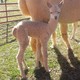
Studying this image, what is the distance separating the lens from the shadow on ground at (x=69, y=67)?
4023 mm

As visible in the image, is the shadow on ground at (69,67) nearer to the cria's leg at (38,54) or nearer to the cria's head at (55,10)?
the cria's leg at (38,54)

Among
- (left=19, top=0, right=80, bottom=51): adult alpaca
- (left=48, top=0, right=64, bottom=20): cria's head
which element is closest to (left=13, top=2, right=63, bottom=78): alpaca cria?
(left=48, top=0, right=64, bottom=20): cria's head

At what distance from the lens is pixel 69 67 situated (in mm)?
4352

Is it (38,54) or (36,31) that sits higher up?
(36,31)

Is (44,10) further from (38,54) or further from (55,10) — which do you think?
(38,54)

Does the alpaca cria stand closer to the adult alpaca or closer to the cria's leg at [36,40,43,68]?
the cria's leg at [36,40,43,68]

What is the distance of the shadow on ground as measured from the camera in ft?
13.2

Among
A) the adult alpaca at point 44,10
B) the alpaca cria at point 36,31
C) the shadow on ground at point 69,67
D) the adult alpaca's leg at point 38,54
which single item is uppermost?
the adult alpaca at point 44,10

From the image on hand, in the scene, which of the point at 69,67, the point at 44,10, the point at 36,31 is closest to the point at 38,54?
the point at 36,31

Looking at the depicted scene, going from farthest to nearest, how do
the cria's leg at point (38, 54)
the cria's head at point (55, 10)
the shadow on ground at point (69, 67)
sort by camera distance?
the cria's leg at point (38, 54), the shadow on ground at point (69, 67), the cria's head at point (55, 10)

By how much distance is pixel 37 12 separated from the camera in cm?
425

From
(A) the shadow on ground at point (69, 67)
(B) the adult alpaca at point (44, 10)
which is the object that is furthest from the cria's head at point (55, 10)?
(A) the shadow on ground at point (69, 67)

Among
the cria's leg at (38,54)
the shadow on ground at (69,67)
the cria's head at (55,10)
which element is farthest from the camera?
the cria's leg at (38,54)

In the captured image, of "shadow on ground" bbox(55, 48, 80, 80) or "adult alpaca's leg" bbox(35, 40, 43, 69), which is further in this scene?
"adult alpaca's leg" bbox(35, 40, 43, 69)
